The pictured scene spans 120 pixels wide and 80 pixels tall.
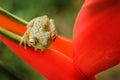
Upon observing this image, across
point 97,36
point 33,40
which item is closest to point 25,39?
point 33,40

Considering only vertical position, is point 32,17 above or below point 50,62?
above

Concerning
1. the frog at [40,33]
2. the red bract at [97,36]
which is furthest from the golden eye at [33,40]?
the red bract at [97,36]

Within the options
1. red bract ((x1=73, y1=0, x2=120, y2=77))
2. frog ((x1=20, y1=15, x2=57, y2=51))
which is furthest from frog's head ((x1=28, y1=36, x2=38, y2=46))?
red bract ((x1=73, y1=0, x2=120, y2=77))

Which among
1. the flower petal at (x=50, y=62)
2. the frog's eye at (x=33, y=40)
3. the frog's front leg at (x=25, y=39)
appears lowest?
the flower petal at (x=50, y=62)

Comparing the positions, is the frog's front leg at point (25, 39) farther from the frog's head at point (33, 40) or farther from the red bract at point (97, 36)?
the red bract at point (97, 36)

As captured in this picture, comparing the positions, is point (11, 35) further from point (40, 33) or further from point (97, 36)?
point (97, 36)

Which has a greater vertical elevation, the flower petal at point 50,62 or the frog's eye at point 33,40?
the frog's eye at point 33,40
